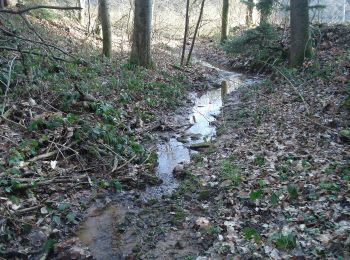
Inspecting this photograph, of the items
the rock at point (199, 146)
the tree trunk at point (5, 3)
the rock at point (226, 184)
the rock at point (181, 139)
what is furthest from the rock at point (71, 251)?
the tree trunk at point (5, 3)

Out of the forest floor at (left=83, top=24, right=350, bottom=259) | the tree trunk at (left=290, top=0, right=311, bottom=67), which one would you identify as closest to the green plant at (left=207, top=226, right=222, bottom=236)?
the forest floor at (left=83, top=24, right=350, bottom=259)

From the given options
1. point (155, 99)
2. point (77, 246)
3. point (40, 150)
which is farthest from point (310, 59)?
point (77, 246)

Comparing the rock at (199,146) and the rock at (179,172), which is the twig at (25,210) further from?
the rock at (199,146)

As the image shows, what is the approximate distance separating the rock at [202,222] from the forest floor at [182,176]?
0.01m

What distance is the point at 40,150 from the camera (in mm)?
6184

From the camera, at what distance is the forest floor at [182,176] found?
438 cm

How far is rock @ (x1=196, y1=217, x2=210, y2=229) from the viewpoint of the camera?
4.79 meters

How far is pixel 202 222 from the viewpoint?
487 centimetres

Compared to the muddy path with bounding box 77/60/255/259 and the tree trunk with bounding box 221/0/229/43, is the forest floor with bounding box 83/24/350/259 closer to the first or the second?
the muddy path with bounding box 77/60/255/259

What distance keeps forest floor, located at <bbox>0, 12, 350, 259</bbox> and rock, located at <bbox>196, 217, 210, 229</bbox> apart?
1cm

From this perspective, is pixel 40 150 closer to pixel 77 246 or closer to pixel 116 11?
pixel 77 246

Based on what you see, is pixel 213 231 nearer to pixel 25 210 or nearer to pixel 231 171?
pixel 231 171

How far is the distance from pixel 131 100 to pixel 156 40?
12211 mm

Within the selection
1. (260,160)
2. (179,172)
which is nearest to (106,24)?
(179,172)
